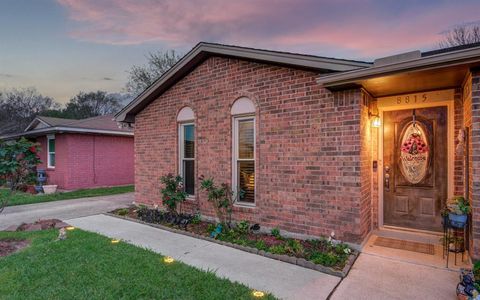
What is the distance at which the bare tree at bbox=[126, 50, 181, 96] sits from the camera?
80.2 ft

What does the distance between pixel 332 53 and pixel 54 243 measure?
33.1 feet

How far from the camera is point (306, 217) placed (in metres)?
4.86

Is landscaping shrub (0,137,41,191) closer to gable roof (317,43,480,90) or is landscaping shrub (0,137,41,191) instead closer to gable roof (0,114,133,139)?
gable roof (0,114,133,139)

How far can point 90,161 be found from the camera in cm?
1310

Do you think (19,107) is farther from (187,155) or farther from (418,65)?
(418,65)

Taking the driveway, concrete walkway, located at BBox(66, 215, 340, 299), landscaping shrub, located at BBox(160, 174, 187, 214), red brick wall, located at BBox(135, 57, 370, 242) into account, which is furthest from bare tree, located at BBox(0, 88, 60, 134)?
red brick wall, located at BBox(135, 57, 370, 242)

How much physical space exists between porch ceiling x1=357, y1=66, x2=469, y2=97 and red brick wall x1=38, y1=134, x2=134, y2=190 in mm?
12798

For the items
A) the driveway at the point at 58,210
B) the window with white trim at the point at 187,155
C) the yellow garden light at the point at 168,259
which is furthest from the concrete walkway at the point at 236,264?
the driveway at the point at 58,210

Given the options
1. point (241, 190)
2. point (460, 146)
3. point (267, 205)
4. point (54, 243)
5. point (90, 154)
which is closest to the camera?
point (460, 146)

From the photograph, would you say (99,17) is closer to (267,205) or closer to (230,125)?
(230,125)

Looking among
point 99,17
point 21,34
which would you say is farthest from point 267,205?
point 21,34

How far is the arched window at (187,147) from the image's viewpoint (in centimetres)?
688

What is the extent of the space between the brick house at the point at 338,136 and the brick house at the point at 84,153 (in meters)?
8.82

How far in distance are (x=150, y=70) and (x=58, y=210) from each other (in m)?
19.5
